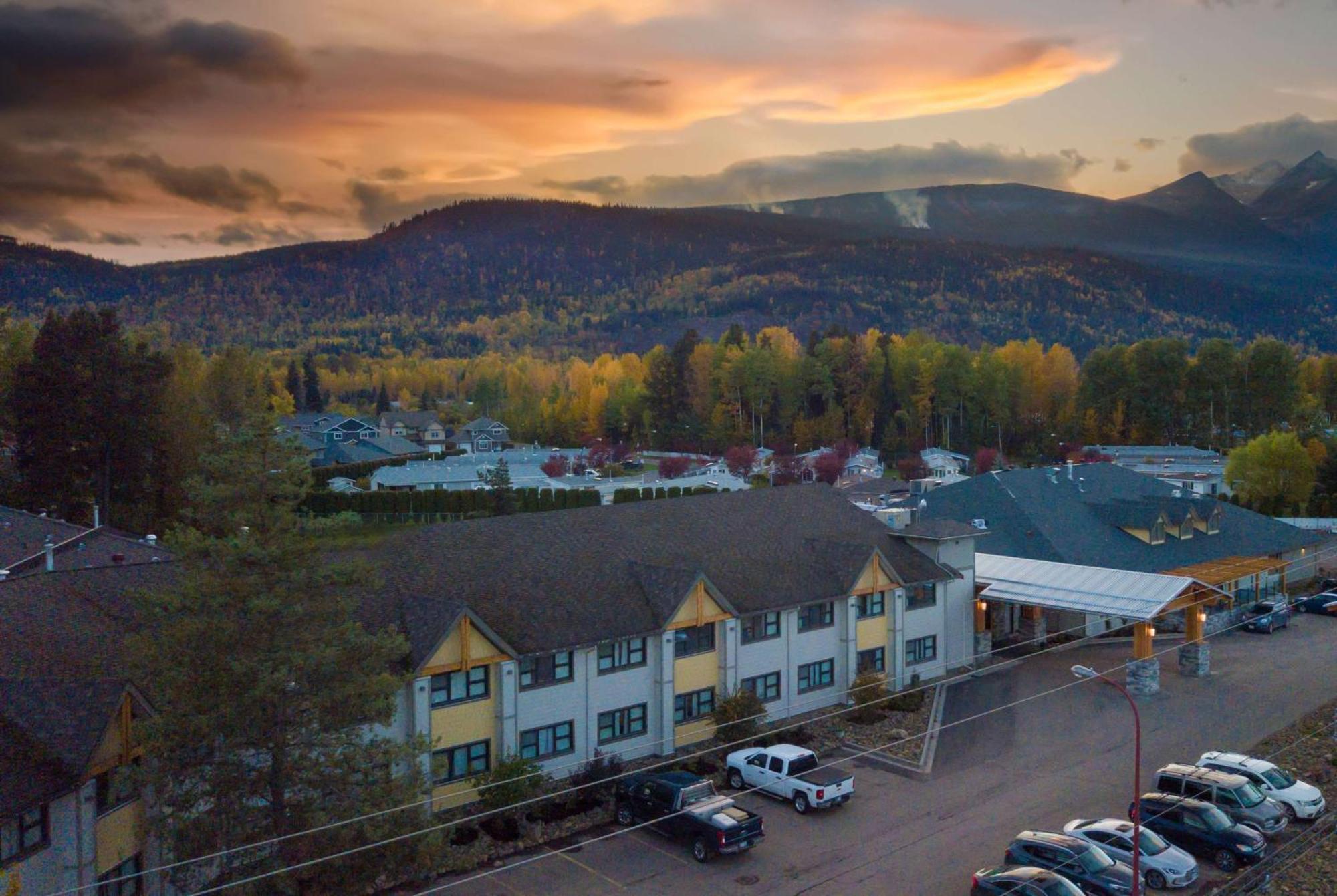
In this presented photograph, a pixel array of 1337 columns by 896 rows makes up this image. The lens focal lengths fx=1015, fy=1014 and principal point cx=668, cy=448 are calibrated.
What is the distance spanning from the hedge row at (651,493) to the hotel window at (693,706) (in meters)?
43.2

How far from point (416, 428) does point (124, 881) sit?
156 m

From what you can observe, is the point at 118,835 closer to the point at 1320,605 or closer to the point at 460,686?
the point at 460,686

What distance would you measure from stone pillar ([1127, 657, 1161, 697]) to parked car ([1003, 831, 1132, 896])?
14.3m

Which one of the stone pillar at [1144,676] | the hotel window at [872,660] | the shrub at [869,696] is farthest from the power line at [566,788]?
the stone pillar at [1144,676]

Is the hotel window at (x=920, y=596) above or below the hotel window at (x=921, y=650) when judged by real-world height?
above

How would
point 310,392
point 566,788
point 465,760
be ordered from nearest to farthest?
point 465,760 < point 566,788 < point 310,392

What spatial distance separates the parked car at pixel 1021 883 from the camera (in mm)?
20422

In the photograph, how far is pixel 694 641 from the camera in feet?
103

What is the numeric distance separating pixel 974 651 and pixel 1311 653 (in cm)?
1390

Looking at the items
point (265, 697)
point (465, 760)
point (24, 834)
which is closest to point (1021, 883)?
point (465, 760)

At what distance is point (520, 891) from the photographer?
2212 cm

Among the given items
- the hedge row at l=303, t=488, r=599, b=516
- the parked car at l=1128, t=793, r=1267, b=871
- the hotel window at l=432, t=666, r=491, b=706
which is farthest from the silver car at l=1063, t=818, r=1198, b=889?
the hedge row at l=303, t=488, r=599, b=516

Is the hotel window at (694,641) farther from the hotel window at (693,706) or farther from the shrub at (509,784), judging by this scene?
the shrub at (509,784)

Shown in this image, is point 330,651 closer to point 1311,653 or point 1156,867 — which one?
point 1156,867
